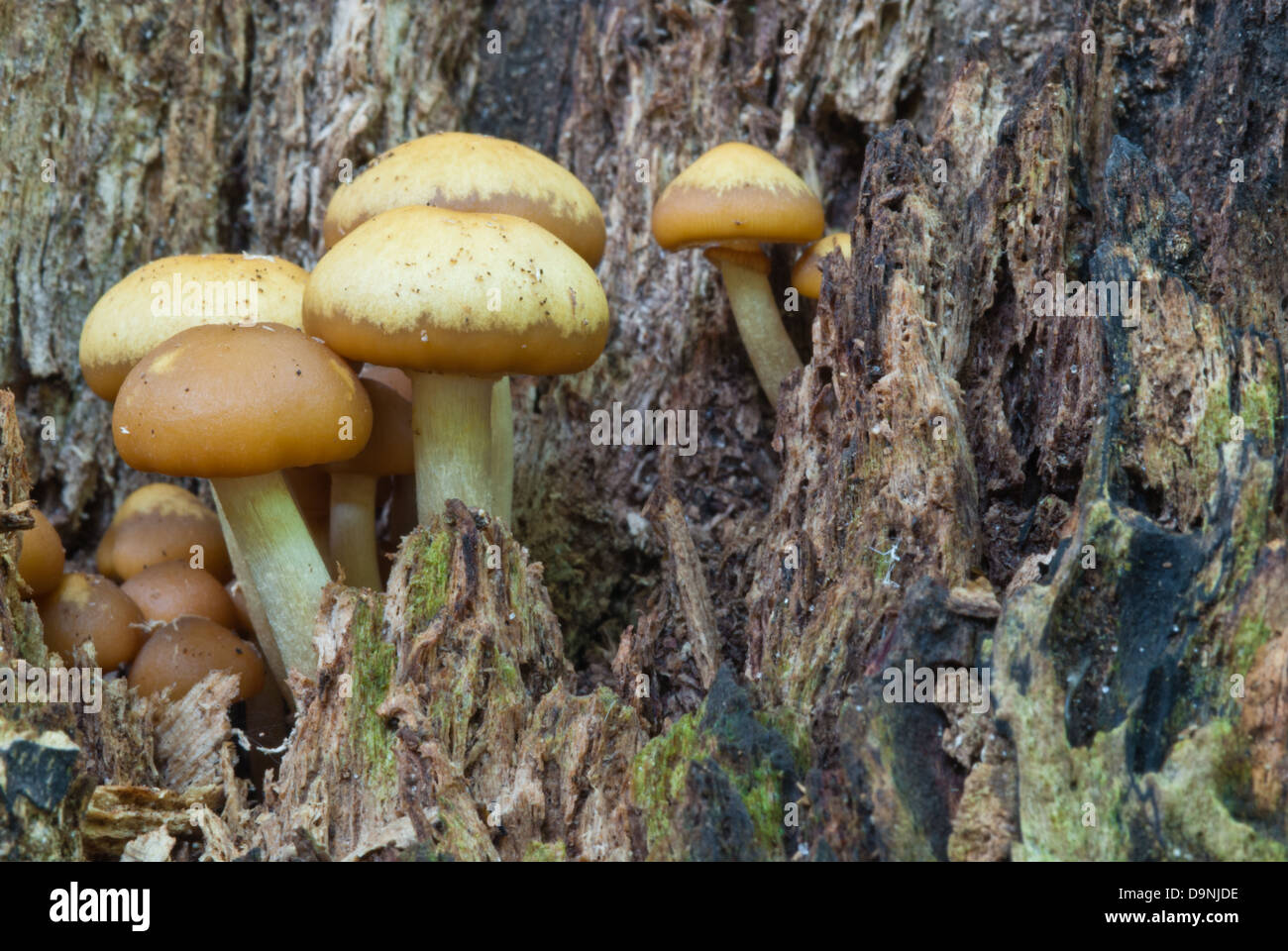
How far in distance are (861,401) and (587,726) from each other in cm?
153

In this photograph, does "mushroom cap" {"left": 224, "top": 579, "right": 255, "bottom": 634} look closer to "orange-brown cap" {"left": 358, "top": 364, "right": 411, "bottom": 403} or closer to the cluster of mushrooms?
the cluster of mushrooms

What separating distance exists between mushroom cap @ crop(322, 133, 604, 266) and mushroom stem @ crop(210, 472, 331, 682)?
1.24m

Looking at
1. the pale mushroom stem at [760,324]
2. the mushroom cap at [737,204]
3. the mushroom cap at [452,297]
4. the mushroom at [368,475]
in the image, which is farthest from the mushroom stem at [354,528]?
the pale mushroom stem at [760,324]

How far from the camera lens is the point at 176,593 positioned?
14.8ft

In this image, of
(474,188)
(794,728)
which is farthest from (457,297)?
(794,728)

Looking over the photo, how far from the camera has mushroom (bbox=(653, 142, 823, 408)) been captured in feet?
16.2

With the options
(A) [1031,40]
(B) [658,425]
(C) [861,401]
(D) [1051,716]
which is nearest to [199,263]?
(B) [658,425]

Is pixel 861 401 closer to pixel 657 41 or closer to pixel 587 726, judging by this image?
pixel 587 726

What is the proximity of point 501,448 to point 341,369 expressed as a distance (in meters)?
1.29

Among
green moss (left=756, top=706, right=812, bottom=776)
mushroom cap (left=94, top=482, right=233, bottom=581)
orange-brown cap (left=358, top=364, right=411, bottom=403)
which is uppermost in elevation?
orange-brown cap (left=358, top=364, right=411, bottom=403)

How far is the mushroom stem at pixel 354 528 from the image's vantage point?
4.77 m

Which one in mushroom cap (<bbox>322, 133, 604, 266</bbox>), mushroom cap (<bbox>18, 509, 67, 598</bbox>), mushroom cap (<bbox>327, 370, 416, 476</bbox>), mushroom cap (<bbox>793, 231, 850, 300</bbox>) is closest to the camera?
mushroom cap (<bbox>18, 509, 67, 598</bbox>)

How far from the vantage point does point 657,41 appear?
6086mm

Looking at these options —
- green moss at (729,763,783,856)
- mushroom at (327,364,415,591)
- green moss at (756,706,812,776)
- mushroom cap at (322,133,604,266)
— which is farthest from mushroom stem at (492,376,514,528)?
green moss at (729,763,783,856)
